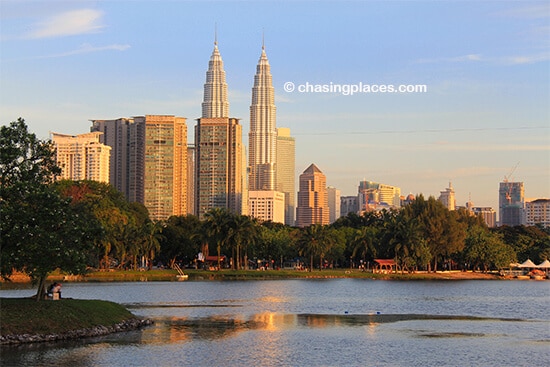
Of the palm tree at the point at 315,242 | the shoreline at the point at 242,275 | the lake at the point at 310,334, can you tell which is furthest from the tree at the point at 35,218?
the palm tree at the point at 315,242

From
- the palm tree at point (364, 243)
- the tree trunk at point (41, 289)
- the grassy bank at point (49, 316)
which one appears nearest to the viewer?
the grassy bank at point (49, 316)

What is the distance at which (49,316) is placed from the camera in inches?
1975

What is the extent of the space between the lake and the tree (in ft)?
16.4

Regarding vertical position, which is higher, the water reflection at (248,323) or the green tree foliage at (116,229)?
the green tree foliage at (116,229)

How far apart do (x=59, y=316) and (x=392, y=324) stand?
23.8m

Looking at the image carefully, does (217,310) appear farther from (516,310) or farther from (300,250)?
(300,250)

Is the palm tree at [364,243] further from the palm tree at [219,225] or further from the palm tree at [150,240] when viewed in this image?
the palm tree at [150,240]

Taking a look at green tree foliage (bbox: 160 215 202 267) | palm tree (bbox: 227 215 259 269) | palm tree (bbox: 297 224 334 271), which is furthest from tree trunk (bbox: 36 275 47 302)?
palm tree (bbox: 297 224 334 271)

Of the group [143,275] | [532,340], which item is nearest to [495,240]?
[143,275]

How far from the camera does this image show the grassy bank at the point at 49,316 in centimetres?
4809

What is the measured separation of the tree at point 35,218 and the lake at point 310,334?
16.4 ft

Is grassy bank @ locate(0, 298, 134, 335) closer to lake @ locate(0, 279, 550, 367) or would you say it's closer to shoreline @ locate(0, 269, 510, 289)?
lake @ locate(0, 279, 550, 367)

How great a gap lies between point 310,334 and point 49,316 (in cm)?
1584

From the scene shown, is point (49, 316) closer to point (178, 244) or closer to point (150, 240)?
point (150, 240)
